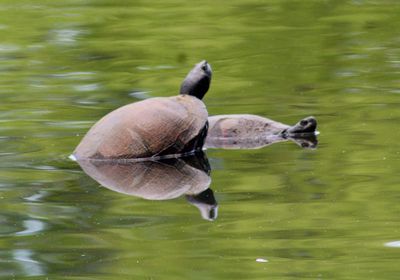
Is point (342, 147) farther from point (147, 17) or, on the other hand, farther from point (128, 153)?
point (147, 17)

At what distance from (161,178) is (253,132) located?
3.90ft

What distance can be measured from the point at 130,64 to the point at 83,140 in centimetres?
409

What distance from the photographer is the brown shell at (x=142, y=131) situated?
7.90 m

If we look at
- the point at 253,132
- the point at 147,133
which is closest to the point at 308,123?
the point at 253,132

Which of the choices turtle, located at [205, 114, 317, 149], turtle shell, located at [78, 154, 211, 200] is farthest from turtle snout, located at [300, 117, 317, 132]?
turtle shell, located at [78, 154, 211, 200]

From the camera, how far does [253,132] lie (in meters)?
8.40

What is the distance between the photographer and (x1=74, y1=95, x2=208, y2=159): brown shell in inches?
311

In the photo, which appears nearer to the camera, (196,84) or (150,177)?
(150,177)

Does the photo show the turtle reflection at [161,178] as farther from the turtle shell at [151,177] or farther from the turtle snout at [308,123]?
the turtle snout at [308,123]

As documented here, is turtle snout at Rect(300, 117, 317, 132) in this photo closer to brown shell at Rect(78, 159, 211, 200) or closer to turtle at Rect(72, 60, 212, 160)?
turtle at Rect(72, 60, 212, 160)

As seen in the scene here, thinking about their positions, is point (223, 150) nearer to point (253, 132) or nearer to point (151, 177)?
point (253, 132)

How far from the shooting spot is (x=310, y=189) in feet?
22.2

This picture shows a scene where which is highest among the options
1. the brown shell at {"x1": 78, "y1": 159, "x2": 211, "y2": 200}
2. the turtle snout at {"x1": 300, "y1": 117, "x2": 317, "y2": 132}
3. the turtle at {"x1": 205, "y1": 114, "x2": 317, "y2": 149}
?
the brown shell at {"x1": 78, "y1": 159, "x2": 211, "y2": 200}

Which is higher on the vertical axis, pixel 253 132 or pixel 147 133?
pixel 147 133
